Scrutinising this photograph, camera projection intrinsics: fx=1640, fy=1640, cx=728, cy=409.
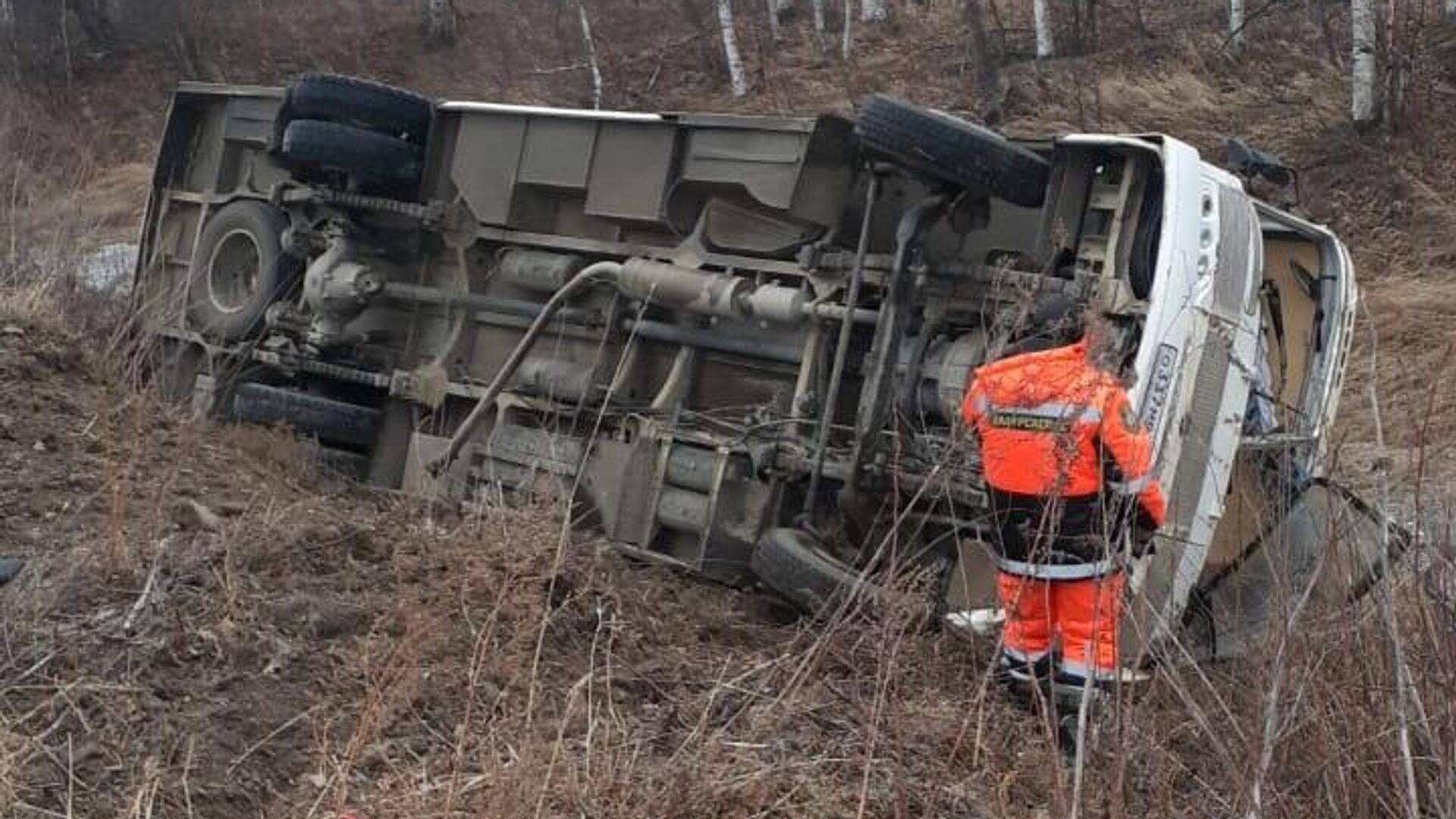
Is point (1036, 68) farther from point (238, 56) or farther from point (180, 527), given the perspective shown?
point (180, 527)

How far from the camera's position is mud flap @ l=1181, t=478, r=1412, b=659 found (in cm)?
291

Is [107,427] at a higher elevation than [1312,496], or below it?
below

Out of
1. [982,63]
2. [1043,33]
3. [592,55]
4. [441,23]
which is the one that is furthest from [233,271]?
[441,23]

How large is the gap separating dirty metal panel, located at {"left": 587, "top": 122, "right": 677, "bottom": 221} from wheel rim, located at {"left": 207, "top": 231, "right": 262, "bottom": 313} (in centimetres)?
181

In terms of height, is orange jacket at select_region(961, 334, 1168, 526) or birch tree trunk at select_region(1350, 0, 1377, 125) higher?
birch tree trunk at select_region(1350, 0, 1377, 125)

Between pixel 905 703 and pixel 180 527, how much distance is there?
205 centimetres

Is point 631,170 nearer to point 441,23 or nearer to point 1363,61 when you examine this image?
point 1363,61

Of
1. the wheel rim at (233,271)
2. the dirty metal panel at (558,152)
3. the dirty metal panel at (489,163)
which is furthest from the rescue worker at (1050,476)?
the wheel rim at (233,271)

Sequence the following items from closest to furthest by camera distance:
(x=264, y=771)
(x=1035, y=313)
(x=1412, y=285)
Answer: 1. (x=264, y=771)
2. (x=1035, y=313)
3. (x=1412, y=285)

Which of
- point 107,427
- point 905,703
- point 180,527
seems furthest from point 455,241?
point 905,703

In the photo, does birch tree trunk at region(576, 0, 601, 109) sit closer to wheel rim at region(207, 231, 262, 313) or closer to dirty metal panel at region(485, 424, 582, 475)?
wheel rim at region(207, 231, 262, 313)

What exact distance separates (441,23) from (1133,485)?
64.4 ft

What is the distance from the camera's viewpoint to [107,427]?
5.36 metres

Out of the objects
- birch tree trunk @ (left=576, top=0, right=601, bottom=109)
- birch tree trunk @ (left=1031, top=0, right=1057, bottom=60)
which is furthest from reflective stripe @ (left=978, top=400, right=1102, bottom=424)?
birch tree trunk @ (left=576, top=0, right=601, bottom=109)
